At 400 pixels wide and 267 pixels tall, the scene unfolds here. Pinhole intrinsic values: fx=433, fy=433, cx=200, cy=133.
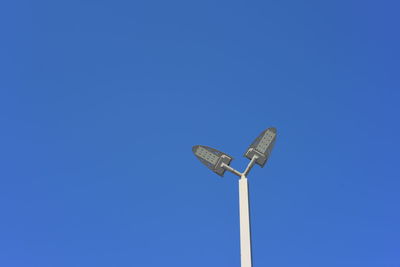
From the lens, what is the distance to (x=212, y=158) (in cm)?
843

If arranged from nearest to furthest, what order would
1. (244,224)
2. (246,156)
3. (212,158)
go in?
1. (244,224)
2. (246,156)
3. (212,158)

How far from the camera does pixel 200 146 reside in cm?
860

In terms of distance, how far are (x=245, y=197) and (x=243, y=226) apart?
53 centimetres

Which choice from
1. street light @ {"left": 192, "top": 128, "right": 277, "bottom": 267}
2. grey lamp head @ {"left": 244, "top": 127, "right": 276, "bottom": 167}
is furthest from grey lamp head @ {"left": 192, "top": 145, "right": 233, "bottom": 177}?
grey lamp head @ {"left": 244, "top": 127, "right": 276, "bottom": 167}

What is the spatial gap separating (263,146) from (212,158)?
1.01m

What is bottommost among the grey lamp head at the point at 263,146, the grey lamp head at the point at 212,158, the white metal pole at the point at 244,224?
the white metal pole at the point at 244,224

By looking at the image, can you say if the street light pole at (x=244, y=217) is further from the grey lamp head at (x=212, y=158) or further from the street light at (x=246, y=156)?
the grey lamp head at (x=212, y=158)

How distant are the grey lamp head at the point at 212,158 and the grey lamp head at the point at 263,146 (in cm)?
44

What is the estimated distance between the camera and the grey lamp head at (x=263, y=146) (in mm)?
8148

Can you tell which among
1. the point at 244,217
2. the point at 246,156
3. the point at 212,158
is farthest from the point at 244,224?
the point at 212,158

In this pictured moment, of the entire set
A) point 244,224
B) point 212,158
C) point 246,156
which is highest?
point 246,156

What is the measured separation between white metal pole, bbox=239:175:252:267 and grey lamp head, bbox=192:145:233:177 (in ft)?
1.94

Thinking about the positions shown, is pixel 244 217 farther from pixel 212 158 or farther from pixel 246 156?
pixel 212 158

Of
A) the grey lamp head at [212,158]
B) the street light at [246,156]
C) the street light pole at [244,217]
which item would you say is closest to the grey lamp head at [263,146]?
the street light at [246,156]
